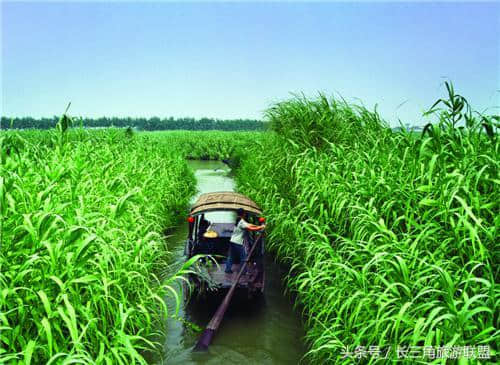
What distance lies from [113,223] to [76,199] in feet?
2.03

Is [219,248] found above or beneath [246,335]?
above

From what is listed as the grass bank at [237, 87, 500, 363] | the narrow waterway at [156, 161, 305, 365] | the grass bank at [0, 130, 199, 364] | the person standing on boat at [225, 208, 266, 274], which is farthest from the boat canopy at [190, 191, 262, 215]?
the grass bank at [0, 130, 199, 364]

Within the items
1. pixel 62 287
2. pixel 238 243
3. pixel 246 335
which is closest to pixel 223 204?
pixel 238 243

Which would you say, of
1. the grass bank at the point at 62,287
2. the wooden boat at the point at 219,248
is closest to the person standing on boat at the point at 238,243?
the wooden boat at the point at 219,248

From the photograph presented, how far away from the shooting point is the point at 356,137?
8250 mm

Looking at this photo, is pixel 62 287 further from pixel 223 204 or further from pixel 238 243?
pixel 223 204

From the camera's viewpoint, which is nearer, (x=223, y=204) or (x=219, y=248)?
(x=223, y=204)

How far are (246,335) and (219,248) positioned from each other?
212cm

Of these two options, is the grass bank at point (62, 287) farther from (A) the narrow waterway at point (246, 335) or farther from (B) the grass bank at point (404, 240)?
(B) the grass bank at point (404, 240)

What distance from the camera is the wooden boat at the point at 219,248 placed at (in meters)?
6.07

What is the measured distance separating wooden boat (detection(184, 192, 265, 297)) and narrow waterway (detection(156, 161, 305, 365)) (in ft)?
1.46

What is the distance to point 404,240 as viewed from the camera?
4227 mm

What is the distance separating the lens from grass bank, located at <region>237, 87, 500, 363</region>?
3.28 metres

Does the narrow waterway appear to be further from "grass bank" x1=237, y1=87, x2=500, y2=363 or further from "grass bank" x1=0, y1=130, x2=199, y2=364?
"grass bank" x1=0, y1=130, x2=199, y2=364
